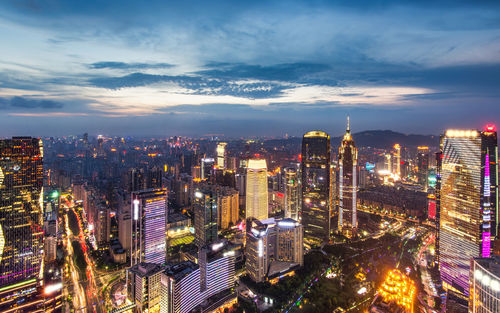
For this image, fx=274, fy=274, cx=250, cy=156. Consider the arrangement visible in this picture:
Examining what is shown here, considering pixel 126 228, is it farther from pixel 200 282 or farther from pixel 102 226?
pixel 200 282

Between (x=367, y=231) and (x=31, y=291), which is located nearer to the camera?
(x=31, y=291)

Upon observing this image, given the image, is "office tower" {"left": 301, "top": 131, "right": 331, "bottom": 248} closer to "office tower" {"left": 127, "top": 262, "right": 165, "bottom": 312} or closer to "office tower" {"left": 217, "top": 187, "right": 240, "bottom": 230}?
"office tower" {"left": 217, "top": 187, "right": 240, "bottom": 230}

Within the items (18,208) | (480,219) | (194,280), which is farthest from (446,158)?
(18,208)

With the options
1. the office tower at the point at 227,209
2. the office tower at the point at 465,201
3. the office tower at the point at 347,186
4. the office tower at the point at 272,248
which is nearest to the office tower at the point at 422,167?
the office tower at the point at 347,186

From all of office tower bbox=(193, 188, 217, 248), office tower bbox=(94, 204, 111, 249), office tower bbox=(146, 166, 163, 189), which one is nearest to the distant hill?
office tower bbox=(146, 166, 163, 189)

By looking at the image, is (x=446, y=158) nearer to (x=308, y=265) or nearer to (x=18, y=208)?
(x=308, y=265)

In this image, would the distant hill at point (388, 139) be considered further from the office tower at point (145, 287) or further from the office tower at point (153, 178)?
the office tower at point (145, 287)
